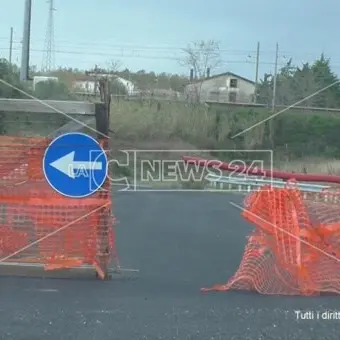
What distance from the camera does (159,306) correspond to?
6238 millimetres

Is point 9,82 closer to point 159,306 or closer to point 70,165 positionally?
point 70,165

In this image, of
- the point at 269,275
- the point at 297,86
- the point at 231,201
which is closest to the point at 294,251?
the point at 269,275

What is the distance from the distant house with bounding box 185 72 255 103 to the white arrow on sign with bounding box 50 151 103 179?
138 ft

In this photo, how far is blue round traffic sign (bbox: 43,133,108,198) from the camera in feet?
24.2

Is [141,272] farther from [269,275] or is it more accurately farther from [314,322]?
[314,322]

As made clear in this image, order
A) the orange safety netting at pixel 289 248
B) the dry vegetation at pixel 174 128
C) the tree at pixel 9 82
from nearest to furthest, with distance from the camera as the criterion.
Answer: the orange safety netting at pixel 289 248, the tree at pixel 9 82, the dry vegetation at pixel 174 128

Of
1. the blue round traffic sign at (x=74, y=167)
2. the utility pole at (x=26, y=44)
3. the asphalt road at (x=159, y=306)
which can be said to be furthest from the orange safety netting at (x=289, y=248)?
the utility pole at (x=26, y=44)

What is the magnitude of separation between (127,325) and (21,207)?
2.57m

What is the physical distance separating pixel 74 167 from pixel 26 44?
2518cm

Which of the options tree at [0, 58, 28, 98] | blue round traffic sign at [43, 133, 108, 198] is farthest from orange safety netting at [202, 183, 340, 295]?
tree at [0, 58, 28, 98]

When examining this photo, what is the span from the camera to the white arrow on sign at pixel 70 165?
24.2 ft

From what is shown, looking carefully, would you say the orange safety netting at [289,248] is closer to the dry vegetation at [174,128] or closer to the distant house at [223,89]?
the dry vegetation at [174,128]

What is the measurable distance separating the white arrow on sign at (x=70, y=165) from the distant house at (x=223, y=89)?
4199 centimetres

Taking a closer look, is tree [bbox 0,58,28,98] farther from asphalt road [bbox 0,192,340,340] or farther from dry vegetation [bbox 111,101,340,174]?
asphalt road [bbox 0,192,340,340]
